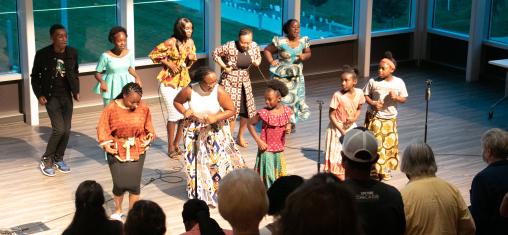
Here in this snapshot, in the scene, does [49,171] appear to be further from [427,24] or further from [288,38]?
[427,24]

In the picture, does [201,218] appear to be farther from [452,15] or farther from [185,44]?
[452,15]

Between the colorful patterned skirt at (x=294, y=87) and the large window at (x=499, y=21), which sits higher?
the large window at (x=499, y=21)

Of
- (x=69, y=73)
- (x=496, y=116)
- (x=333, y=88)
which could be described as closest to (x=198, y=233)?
(x=69, y=73)

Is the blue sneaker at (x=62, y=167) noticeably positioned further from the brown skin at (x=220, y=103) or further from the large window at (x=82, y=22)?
the large window at (x=82, y=22)

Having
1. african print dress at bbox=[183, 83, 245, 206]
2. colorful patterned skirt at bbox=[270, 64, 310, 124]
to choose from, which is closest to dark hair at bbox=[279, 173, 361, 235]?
african print dress at bbox=[183, 83, 245, 206]

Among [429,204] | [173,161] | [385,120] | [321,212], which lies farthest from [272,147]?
[321,212]

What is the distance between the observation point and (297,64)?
36.4 ft

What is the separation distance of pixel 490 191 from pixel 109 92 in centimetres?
539

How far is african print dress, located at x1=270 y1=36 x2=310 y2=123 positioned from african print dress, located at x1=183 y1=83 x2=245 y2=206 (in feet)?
8.73

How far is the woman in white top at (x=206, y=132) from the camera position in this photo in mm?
8227

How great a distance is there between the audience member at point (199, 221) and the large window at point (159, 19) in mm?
8475

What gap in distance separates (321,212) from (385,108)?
21.3 ft

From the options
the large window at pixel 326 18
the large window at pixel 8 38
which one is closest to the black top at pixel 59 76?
the large window at pixel 8 38

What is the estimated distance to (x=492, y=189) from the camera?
5227mm
